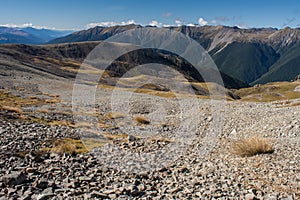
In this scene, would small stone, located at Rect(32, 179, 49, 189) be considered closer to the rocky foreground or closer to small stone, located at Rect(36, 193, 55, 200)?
the rocky foreground

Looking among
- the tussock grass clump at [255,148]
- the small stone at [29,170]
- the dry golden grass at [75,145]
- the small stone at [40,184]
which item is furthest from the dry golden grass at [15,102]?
the tussock grass clump at [255,148]

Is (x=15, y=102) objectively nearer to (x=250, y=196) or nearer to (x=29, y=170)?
(x=29, y=170)

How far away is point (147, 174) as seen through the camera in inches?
509

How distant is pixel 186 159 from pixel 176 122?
49.1 feet

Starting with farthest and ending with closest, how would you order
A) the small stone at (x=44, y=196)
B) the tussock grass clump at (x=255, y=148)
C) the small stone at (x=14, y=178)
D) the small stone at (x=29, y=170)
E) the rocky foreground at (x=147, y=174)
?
the tussock grass clump at (x=255, y=148) → the small stone at (x=29, y=170) → the small stone at (x=14, y=178) → the rocky foreground at (x=147, y=174) → the small stone at (x=44, y=196)

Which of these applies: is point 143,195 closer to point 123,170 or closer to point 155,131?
point 123,170

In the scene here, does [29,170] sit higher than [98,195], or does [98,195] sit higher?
[29,170]

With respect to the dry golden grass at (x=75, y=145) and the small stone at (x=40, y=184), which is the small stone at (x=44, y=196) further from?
the dry golden grass at (x=75, y=145)

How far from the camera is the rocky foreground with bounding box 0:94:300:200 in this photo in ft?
34.8

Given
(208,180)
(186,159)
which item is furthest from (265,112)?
(208,180)

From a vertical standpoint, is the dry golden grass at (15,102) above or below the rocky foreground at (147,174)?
below

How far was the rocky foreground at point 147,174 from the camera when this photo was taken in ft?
34.8

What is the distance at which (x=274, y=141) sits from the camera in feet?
57.0

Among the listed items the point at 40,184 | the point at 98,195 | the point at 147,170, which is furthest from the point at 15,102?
the point at 98,195
